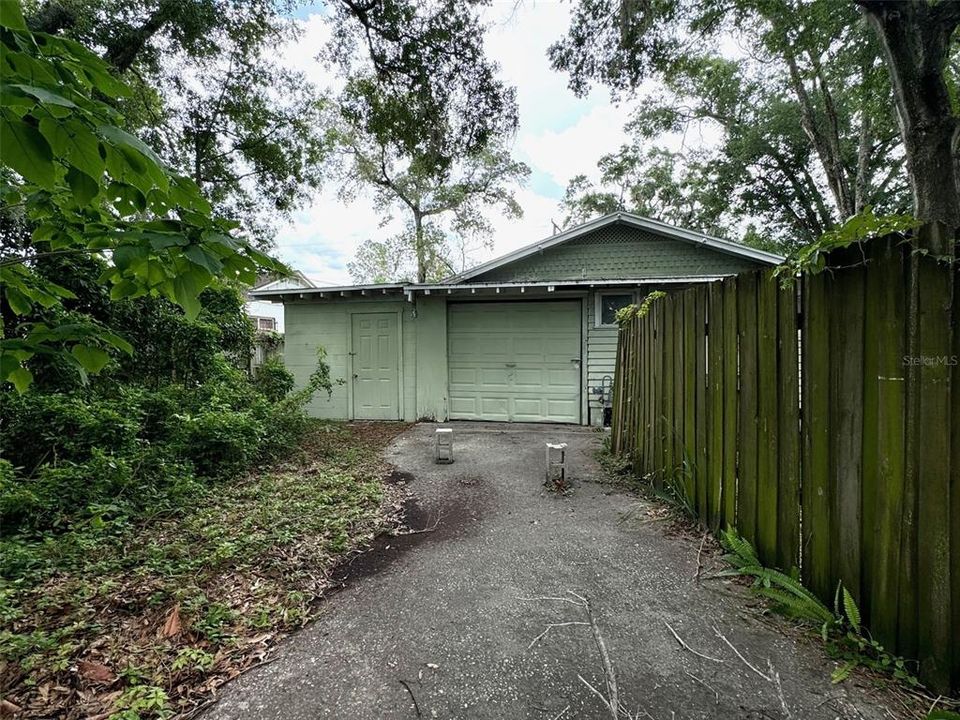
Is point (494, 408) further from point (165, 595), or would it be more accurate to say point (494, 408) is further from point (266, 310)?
point (266, 310)

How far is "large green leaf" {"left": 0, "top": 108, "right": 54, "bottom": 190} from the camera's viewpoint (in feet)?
2.97

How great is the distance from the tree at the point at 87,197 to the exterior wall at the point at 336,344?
6307 mm

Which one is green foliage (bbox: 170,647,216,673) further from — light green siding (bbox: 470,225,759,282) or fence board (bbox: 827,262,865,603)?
light green siding (bbox: 470,225,759,282)

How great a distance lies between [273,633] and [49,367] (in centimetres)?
437

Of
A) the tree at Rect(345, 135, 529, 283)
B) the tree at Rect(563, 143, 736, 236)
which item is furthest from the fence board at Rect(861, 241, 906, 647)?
the tree at Rect(563, 143, 736, 236)

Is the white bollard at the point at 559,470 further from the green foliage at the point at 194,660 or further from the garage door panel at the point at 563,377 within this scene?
the garage door panel at the point at 563,377

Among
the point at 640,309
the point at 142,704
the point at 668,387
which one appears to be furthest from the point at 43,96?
the point at 640,309

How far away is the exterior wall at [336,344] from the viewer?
8.09 meters

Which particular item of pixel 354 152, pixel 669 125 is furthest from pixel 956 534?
pixel 354 152

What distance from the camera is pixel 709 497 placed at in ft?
9.09

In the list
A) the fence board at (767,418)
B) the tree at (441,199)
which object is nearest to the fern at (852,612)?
the fence board at (767,418)

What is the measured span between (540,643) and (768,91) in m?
17.8

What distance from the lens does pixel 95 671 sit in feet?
5.28

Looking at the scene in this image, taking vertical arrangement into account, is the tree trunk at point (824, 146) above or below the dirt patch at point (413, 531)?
above
